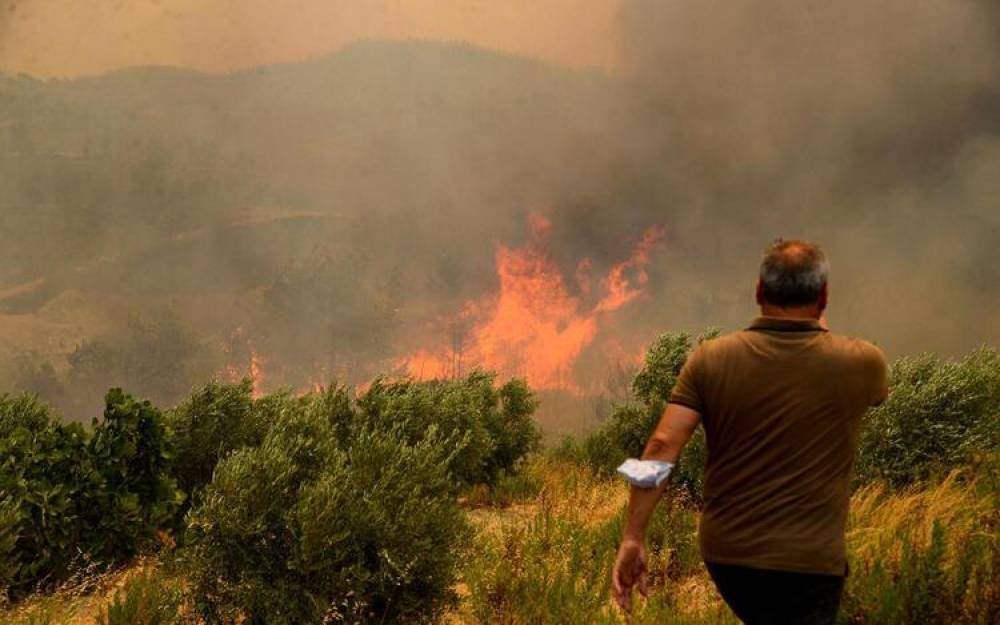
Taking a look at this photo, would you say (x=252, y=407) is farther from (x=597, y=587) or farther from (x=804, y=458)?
(x=804, y=458)

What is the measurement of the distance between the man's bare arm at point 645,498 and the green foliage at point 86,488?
26.7ft

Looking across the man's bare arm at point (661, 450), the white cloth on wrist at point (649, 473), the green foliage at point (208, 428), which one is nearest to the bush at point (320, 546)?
the man's bare arm at point (661, 450)

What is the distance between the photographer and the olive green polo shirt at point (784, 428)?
3281 mm

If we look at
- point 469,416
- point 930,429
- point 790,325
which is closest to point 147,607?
point 790,325

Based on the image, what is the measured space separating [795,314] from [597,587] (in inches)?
204

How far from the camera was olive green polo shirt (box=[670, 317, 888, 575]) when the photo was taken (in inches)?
129

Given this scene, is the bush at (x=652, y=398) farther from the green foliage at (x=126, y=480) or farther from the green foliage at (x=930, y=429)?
the green foliage at (x=126, y=480)

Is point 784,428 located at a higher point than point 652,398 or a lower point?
higher

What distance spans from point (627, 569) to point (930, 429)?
405 inches

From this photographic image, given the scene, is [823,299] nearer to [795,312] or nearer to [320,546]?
[795,312]

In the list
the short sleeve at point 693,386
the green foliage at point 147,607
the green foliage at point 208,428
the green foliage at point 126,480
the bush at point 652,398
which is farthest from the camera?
the bush at point 652,398

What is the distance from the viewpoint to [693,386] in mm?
3406

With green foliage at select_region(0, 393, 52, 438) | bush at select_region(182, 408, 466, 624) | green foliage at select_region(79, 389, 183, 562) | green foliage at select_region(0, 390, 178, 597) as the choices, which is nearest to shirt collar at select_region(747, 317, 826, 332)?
bush at select_region(182, 408, 466, 624)

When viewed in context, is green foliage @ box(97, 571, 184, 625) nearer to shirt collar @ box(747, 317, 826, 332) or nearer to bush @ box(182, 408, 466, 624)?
bush @ box(182, 408, 466, 624)
